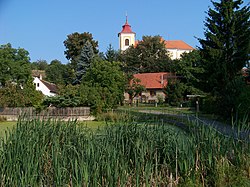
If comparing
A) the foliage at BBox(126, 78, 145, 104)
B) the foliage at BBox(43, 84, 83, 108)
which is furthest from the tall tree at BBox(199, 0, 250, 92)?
the foliage at BBox(126, 78, 145, 104)

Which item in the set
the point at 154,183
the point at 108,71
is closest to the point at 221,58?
the point at 108,71

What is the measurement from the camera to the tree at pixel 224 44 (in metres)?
23.7

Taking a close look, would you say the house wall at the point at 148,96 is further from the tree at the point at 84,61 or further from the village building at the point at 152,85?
the tree at the point at 84,61

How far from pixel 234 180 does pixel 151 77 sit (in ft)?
164

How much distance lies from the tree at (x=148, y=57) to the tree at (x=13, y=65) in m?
23.0

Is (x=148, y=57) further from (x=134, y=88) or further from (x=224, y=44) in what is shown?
(x=224, y=44)

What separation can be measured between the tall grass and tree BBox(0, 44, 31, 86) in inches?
1275

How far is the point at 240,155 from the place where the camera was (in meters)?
4.98

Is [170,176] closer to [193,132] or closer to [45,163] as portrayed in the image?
[193,132]

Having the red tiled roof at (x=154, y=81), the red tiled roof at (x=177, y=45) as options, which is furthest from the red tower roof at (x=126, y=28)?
the red tiled roof at (x=154, y=81)

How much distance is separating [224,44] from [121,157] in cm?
2230

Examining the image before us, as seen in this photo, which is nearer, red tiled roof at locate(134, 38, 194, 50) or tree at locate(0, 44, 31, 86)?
tree at locate(0, 44, 31, 86)

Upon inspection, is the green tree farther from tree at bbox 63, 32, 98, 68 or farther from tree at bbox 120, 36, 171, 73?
tree at bbox 120, 36, 171, 73

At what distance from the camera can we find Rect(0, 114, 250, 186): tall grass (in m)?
4.04
